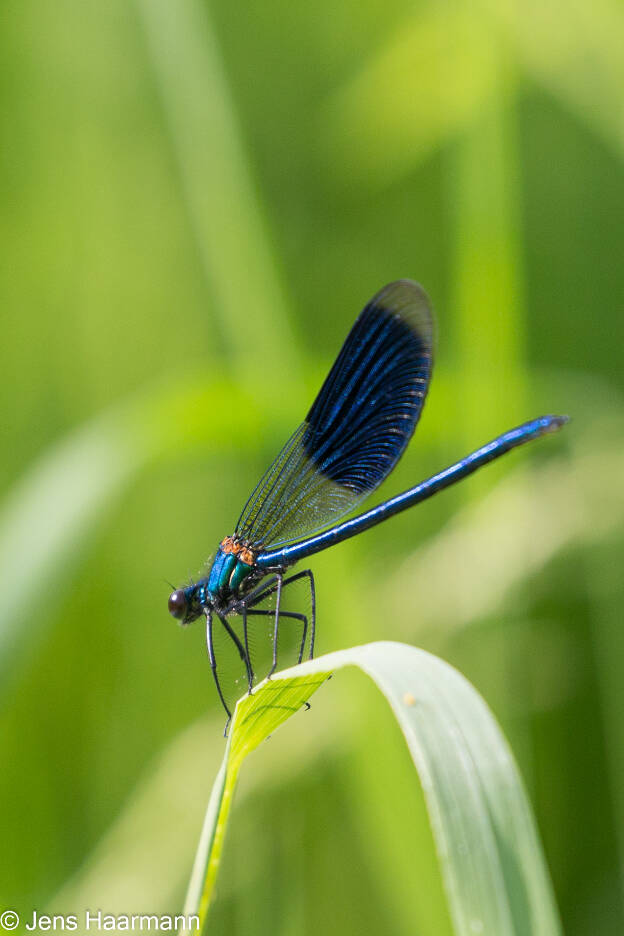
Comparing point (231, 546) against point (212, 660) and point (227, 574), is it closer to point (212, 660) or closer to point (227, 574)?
point (227, 574)

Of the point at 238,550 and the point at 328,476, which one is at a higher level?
the point at 328,476

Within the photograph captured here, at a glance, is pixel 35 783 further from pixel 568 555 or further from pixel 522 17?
pixel 522 17

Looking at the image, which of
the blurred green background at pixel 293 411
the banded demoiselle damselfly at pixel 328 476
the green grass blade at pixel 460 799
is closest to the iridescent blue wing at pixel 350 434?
the banded demoiselle damselfly at pixel 328 476

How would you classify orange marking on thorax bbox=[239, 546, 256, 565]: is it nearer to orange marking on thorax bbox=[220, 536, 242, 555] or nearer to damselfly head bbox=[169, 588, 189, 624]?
orange marking on thorax bbox=[220, 536, 242, 555]

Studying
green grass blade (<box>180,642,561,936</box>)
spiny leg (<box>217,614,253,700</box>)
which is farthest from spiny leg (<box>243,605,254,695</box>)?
green grass blade (<box>180,642,561,936</box>)

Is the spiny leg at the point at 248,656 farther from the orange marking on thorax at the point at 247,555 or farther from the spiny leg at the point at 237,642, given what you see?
the orange marking on thorax at the point at 247,555

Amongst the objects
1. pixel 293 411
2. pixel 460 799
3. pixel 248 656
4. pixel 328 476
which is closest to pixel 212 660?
pixel 248 656

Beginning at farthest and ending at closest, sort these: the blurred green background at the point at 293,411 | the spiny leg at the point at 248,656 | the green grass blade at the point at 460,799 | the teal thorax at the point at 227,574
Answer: the blurred green background at the point at 293,411 < the teal thorax at the point at 227,574 < the spiny leg at the point at 248,656 < the green grass blade at the point at 460,799
